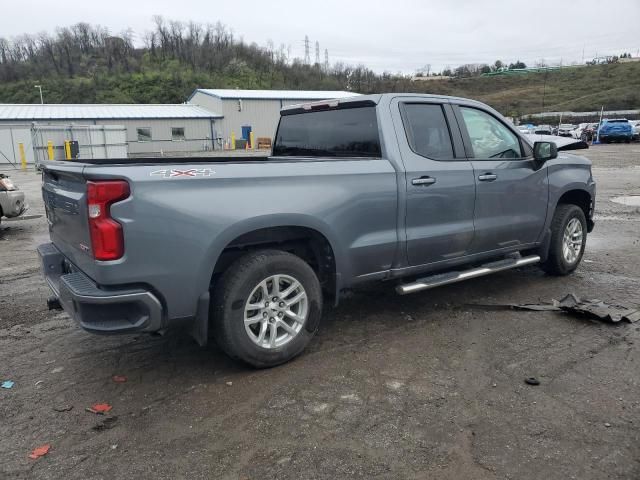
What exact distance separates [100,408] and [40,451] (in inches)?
19.0

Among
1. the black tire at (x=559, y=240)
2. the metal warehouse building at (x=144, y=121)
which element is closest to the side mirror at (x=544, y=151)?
the black tire at (x=559, y=240)

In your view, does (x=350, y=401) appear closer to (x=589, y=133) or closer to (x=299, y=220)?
(x=299, y=220)

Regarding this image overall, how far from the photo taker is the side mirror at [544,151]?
523 cm

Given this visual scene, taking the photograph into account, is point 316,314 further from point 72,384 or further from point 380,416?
point 72,384

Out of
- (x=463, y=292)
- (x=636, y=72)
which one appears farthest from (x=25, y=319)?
(x=636, y=72)

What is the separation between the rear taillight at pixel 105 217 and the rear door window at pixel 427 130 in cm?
244

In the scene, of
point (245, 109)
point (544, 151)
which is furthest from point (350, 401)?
point (245, 109)

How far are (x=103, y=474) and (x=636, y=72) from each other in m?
115

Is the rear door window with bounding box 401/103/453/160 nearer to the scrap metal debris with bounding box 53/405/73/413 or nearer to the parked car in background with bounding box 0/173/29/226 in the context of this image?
the scrap metal debris with bounding box 53/405/73/413

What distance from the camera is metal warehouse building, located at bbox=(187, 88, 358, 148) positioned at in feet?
138

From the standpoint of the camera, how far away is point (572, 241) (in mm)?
6051

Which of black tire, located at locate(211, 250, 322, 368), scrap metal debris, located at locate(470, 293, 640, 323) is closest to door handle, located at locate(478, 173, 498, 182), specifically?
scrap metal debris, located at locate(470, 293, 640, 323)

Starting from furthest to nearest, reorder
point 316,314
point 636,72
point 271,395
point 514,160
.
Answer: point 636,72 → point 514,160 → point 316,314 → point 271,395

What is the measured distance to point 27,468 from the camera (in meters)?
2.73
